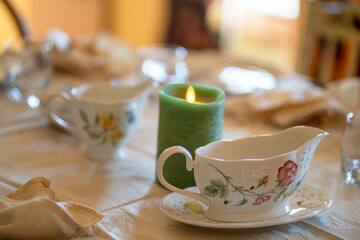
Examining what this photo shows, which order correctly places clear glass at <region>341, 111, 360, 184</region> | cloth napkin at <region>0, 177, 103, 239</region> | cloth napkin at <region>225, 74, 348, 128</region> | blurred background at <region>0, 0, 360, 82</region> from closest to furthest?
cloth napkin at <region>0, 177, 103, 239</region>
clear glass at <region>341, 111, 360, 184</region>
cloth napkin at <region>225, 74, 348, 128</region>
blurred background at <region>0, 0, 360, 82</region>

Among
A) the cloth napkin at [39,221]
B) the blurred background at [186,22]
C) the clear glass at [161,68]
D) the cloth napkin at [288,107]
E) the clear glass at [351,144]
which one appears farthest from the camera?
the blurred background at [186,22]

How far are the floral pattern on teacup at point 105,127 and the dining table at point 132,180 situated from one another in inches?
1.7

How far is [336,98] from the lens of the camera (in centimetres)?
107

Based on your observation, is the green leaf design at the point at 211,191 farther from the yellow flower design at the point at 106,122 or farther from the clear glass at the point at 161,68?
the clear glass at the point at 161,68

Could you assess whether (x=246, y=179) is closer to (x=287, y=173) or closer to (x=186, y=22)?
(x=287, y=173)

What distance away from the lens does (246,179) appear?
60cm

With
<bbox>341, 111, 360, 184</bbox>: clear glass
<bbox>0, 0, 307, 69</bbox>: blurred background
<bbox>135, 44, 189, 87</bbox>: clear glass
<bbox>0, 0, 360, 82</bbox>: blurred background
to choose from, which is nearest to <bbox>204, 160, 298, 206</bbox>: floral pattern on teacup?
<bbox>341, 111, 360, 184</bbox>: clear glass

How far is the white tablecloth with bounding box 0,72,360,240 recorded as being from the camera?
62 centimetres

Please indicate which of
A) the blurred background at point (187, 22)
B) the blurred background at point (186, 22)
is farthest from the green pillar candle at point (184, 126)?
the blurred background at point (187, 22)

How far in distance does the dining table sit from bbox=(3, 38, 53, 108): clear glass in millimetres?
63

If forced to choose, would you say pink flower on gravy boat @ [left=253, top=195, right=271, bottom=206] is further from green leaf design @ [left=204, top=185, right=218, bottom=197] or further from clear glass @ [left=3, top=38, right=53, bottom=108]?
clear glass @ [left=3, top=38, right=53, bottom=108]

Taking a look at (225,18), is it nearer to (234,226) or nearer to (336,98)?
(336,98)

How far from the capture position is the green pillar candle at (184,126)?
0.70 m

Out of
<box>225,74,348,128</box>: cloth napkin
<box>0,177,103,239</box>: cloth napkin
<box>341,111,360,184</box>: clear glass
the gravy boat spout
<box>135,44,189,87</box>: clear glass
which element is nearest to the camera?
<box>0,177,103,239</box>: cloth napkin
